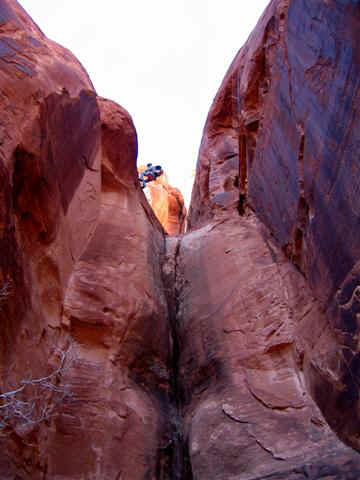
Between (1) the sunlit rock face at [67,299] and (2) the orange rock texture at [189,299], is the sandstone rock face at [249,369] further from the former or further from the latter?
(1) the sunlit rock face at [67,299]

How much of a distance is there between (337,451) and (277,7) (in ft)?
19.1

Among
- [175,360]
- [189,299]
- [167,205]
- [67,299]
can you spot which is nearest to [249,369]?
[175,360]

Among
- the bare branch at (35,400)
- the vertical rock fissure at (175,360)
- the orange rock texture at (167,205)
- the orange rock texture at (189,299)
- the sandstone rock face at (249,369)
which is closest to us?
the bare branch at (35,400)

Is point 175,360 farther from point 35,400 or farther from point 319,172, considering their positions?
point 319,172

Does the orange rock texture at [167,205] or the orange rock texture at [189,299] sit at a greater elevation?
the orange rock texture at [167,205]

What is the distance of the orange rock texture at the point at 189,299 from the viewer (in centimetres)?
443

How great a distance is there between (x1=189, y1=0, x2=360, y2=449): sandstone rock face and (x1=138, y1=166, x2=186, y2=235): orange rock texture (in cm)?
1347

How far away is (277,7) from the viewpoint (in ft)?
22.0

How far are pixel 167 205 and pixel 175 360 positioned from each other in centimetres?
1601

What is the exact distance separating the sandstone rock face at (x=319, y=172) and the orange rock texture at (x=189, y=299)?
0.03 metres

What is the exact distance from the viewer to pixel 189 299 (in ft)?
25.1

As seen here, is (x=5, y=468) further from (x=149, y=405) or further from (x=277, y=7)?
(x=277, y=7)

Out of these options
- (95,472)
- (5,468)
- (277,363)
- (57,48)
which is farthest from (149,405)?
(57,48)

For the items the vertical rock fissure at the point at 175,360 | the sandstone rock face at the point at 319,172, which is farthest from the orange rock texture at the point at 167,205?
the sandstone rock face at the point at 319,172
